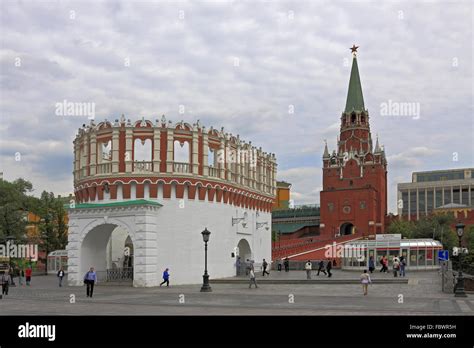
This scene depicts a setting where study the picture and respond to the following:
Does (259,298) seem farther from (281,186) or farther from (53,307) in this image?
(281,186)

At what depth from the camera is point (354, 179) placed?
109750 mm

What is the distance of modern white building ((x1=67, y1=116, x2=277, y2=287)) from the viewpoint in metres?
38.8

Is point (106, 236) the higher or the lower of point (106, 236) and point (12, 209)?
the lower

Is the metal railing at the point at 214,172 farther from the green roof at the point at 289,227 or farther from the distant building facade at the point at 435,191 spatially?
the distant building facade at the point at 435,191

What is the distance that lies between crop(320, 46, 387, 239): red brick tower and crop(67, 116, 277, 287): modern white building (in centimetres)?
6340

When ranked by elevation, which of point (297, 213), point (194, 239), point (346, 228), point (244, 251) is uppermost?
point (297, 213)

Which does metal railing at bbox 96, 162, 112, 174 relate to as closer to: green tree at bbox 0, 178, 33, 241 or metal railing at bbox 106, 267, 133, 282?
metal railing at bbox 106, 267, 133, 282

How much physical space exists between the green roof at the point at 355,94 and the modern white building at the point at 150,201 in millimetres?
72437

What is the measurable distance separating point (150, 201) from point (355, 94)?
3196 inches

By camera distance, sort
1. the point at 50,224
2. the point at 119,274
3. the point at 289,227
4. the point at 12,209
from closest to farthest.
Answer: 1. the point at 119,274
2. the point at 12,209
3. the point at 50,224
4. the point at 289,227

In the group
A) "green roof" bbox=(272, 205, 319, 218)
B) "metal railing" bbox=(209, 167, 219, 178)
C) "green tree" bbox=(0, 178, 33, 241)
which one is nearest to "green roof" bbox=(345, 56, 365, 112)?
"green roof" bbox=(272, 205, 319, 218)

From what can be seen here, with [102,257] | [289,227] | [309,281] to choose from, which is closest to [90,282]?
[102,257]

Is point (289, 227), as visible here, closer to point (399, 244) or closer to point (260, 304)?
point (399, 244)

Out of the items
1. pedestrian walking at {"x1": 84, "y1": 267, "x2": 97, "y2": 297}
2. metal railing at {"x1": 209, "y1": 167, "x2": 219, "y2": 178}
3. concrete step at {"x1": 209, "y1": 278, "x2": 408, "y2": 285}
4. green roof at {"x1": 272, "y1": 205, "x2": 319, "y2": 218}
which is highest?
metal railing at {"x1": 209, "y1": 167, "x2": 219, "y2": 178}
